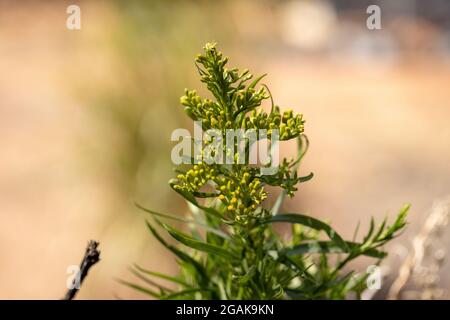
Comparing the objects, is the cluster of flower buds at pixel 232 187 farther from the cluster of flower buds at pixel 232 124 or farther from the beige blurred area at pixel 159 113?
the beige blurred area at pixel 159 113

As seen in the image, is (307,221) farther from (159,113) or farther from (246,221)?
(159,113)

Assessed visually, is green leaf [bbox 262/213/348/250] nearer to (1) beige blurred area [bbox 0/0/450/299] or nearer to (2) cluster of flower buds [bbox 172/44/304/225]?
(2) cluster of flower buds [bbox 172/44/304/225]

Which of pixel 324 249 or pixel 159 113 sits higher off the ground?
pixel 159 113

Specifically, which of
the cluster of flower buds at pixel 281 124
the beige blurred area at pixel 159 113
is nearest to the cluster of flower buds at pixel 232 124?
the cluster of flower buds at pixel 281 124

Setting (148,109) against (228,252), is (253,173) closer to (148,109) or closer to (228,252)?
(228,252)

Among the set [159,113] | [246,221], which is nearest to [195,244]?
[246,221]

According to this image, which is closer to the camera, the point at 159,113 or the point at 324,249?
the point at 324,249
